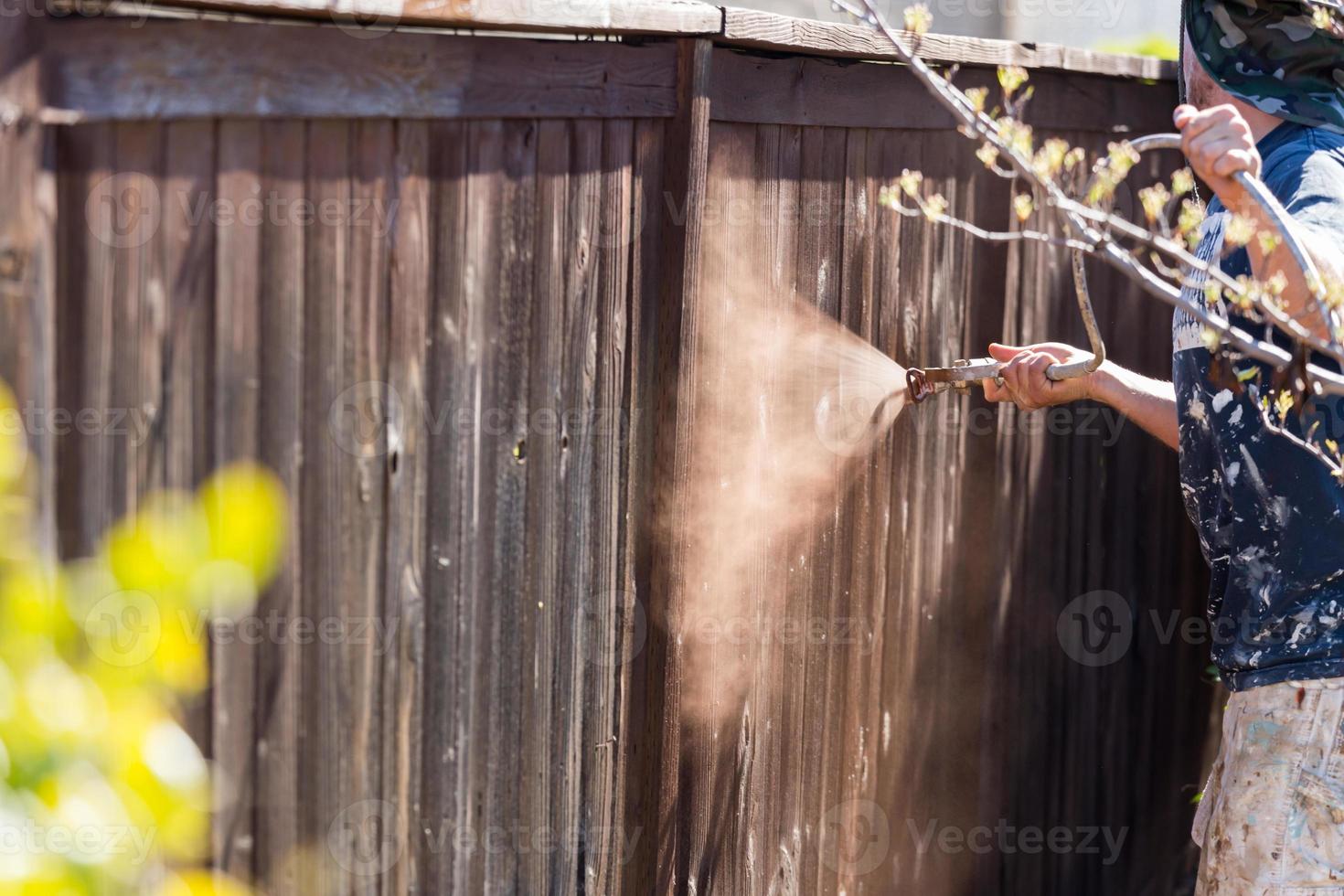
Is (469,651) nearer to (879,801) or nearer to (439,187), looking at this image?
(439,187)

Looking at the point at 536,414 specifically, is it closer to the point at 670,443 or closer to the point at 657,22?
the point at 670,443

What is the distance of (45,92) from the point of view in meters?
1.88

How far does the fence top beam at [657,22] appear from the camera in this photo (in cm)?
220

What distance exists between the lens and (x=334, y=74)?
2258 millimetres

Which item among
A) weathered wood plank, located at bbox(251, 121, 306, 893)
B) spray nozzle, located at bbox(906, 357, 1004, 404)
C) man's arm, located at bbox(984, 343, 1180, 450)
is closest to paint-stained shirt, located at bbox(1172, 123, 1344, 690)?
man's arm, located at bbox(984, 343, 1180, 450)

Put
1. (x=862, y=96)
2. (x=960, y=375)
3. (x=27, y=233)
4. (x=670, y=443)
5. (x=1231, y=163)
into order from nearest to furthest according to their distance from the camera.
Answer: (x=27, y=233) → (x=1231, y=163) → (x=670, y=443) → (x=960, y=375) → (x=862, y=96)

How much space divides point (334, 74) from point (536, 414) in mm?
812

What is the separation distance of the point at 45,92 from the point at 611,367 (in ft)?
4.33

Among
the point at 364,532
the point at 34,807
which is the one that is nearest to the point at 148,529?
the point at 34,807

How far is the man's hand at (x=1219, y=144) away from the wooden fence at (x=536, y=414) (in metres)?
1.17

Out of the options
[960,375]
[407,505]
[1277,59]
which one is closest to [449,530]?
[407,505]

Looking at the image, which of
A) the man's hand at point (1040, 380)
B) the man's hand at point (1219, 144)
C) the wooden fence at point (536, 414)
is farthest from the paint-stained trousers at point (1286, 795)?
the man's hand at point (1219, 144)

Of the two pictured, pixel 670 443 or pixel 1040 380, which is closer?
pixel 670 443

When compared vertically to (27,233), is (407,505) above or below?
below
